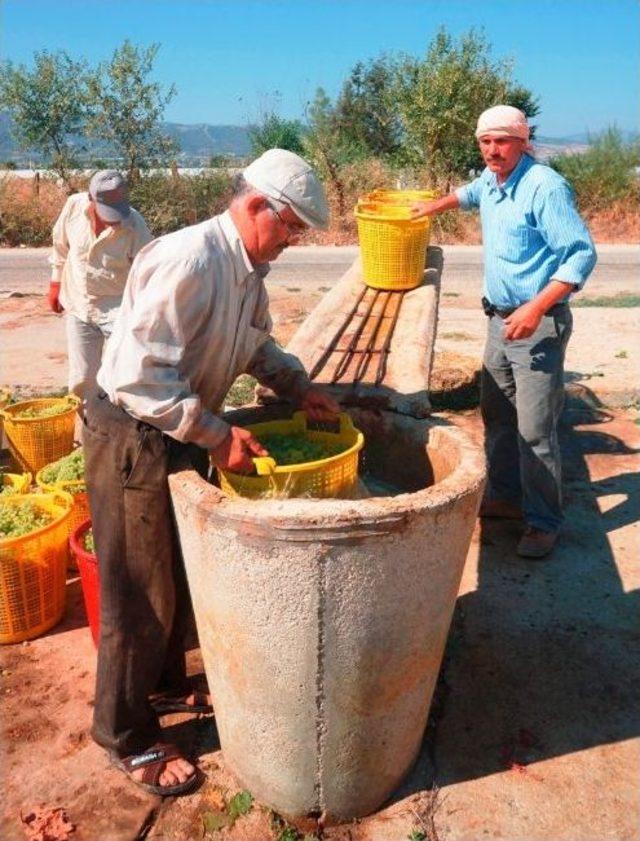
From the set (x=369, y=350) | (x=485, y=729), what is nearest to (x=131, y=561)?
(x=485, y=729)

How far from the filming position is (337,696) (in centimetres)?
248

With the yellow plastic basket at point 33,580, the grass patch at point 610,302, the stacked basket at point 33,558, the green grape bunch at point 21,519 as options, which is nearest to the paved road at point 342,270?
the grass patch at point 610,302

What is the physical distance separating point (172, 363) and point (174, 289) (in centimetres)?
23

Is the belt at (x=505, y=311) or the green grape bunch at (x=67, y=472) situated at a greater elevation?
the belt at (x=505, y=311)

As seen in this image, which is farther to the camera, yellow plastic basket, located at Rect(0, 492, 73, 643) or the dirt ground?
yellow plastic basket, located at Rect(0, 492, 73, 643)

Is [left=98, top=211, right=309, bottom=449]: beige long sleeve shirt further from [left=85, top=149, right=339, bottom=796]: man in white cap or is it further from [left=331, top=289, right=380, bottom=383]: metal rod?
[left=331, top=289, right=380, bottom=383]: metal rod

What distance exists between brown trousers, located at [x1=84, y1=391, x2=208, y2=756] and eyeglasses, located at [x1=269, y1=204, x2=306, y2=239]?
78cm

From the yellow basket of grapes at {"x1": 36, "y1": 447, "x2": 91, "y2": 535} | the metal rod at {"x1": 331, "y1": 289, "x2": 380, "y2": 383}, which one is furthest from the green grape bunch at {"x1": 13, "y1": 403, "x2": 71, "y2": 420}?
the metal rod at {"x1": 331, "y1": 289, "x2": 380, "y2": 383}

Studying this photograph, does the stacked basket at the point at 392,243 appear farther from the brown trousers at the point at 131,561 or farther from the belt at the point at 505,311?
the brown trousers at the point at 131,561

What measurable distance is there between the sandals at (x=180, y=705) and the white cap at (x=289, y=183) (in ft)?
6.55

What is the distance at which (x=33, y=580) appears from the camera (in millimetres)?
3719

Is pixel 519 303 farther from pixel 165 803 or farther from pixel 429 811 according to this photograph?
pixel 165 803

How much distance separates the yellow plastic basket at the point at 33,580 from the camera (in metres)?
3.65

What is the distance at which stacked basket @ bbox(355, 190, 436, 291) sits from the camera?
20.0 feet
